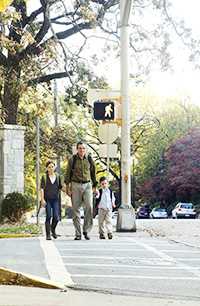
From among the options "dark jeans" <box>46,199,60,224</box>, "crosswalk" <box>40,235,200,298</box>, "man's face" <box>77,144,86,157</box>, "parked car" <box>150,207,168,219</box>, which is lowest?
"parked car" <box>150,207,168,219</box>

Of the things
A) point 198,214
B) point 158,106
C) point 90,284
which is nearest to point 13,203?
point 90,284

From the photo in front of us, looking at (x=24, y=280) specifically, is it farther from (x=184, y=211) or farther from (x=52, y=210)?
(x=184, y=211)

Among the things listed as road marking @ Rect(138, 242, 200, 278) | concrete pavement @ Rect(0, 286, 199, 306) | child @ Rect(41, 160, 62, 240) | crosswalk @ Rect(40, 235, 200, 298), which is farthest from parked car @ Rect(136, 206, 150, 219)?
concrete pavement @ Rect(0, 286, 199, 306)

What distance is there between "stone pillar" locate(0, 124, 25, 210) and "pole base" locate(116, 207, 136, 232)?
7.32m

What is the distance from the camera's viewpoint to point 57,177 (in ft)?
52.2

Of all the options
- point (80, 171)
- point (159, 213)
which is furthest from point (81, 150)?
point (159, 213)

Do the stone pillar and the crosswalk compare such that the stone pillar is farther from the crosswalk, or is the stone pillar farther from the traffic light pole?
the crosswalk

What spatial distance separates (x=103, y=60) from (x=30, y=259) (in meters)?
21.1

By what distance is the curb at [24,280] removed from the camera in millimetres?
8039

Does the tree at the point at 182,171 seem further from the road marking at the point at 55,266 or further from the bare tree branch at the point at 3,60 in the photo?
the road marking at the point at 55,266

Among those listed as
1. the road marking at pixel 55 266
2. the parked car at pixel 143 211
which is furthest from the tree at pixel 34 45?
the parked car at pixel 143 211

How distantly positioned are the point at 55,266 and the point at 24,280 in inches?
53.8

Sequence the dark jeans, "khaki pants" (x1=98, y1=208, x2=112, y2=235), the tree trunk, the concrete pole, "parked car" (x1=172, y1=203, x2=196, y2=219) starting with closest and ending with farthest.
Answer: the dark jeans
"khaki pants" (x1=98, y1=208, x2=112, y2=235)
the concrete pole
the tree trunk
"parked car" (x1=172, y1=203, x2=196, y2=219)

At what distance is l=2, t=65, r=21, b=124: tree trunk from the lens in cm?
2523
